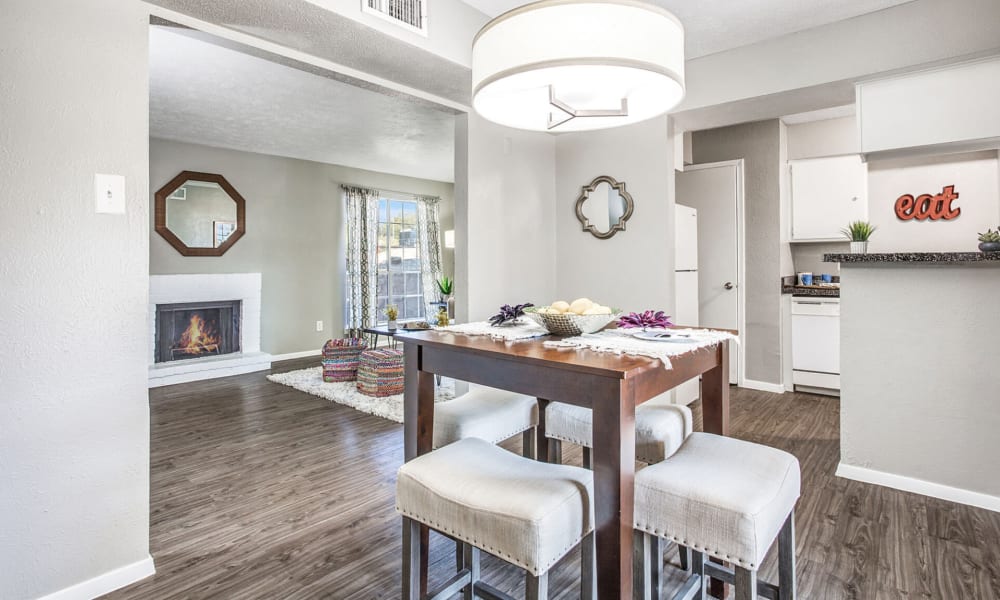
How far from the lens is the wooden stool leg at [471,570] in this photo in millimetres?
1608

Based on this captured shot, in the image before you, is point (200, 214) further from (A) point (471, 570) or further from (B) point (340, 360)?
(A) point (471, 570)

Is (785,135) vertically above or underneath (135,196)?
above

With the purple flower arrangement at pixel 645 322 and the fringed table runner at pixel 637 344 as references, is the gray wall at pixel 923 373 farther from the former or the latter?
the purple flower arrangement at pixel 645 322

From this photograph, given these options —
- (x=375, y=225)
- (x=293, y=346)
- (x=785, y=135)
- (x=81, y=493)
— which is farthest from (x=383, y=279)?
(x=81, y=493)

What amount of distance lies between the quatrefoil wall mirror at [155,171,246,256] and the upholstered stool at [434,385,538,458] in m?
4.64

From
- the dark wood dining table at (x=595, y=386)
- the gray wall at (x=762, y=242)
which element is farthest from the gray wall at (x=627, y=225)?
the dark wood dining table at (x=595, y=386)

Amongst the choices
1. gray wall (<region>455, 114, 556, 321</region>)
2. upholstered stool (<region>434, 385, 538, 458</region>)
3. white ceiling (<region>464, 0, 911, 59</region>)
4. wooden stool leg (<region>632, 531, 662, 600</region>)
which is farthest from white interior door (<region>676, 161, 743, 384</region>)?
wooden stool leg (<region>632, 531, 662, 600</region>)

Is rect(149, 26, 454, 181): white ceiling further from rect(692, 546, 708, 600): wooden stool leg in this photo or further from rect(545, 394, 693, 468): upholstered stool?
rect(692, 546, 708, 600): wooden stool leg

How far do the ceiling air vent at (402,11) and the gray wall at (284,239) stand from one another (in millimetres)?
4015

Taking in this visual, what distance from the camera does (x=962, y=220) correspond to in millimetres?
3475

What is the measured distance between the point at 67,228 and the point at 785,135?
5.17 metres

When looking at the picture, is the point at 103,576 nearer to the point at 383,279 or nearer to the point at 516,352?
the point at 516,352

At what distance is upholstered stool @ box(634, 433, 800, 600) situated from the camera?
1.15 m

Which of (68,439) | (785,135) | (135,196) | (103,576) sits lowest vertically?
(103,576)
